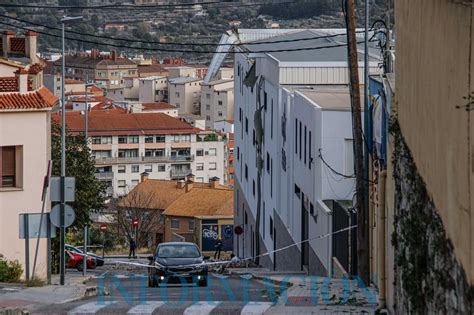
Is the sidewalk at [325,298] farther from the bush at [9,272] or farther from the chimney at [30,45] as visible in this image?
the chimney at [30,45]

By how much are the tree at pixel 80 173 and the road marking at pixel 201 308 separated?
22229 mm

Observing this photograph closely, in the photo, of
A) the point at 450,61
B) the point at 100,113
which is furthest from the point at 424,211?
the point at 100,113

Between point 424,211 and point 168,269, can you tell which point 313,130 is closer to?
point 168,269

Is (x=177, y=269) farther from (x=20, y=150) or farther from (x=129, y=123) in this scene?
(x=129, y=123)

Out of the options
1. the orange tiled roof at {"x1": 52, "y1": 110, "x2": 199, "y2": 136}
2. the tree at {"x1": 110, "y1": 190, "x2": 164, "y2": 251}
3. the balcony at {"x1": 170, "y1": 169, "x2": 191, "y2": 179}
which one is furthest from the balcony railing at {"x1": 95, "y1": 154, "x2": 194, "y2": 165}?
the tree at {"x1": 110, "y1": 190, "x2": 164, "y2": 251}

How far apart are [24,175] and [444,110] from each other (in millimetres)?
21077

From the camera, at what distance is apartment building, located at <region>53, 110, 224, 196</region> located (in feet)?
470

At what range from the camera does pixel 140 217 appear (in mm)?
89688

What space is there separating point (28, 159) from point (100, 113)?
386ft

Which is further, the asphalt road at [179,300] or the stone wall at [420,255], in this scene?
the asphalt road at [179,300]

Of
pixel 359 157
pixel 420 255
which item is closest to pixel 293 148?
pixel 359 157

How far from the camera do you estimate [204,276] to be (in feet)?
97.8

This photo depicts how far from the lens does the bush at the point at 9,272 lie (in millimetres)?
26938

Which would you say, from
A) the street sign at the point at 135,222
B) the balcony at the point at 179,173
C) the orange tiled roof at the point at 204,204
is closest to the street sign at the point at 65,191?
the street sign at the point at 135,222
